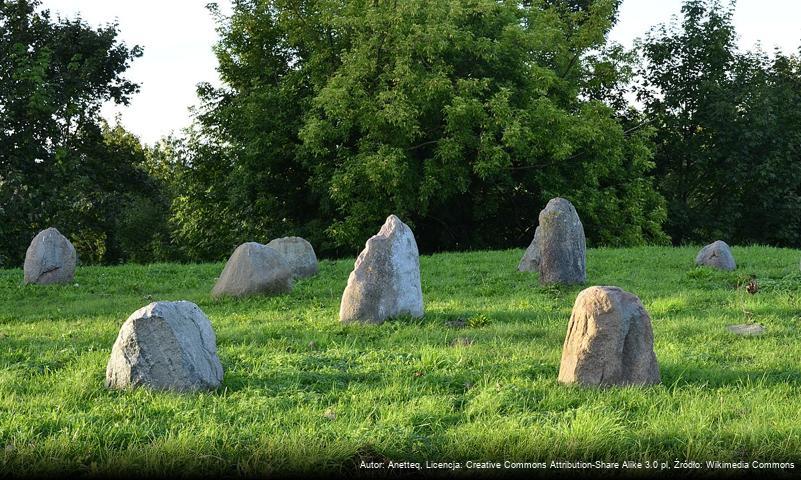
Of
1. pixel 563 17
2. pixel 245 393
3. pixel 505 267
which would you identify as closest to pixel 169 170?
pixel 563 17

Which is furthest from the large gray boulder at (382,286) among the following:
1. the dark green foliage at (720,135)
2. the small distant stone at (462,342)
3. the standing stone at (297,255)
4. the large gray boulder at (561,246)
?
the dark green foliage at (720,135)

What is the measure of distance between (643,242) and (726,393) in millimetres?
25830

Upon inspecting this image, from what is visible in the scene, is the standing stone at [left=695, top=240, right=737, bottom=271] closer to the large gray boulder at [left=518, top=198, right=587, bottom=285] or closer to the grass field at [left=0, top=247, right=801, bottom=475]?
the large gray boulder at [left=518, top=198, right=587, bottom=285]

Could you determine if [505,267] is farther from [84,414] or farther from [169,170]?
[169,170]

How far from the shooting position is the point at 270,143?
105ft

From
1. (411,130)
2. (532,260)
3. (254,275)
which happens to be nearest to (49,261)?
(254,275)

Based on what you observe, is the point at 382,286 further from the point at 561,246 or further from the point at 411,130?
the point at 411,130

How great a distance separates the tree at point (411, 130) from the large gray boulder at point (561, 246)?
11140mm

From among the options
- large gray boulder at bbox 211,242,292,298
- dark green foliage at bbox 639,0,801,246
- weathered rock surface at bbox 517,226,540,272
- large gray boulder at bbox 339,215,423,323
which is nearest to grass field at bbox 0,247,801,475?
large gray boulder at bbox 339,215,423,323

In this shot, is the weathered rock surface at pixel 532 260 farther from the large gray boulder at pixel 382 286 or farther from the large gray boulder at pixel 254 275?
the large gray boulder at pixel 382 286

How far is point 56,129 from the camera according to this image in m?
33.7

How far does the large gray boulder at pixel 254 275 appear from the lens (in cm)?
1645

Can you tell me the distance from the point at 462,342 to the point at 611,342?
2.83m

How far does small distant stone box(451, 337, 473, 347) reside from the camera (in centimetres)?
1076
